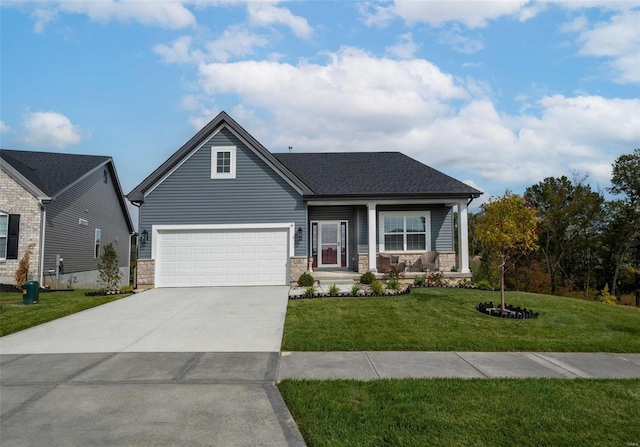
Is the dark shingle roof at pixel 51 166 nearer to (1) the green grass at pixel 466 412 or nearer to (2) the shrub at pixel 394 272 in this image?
(2) the shrub at pixel 394 272

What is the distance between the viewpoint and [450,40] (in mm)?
12047

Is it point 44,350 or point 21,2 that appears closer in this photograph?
point 44,350

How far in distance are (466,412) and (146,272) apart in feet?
44.4

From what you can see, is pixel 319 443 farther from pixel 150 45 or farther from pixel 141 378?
pixel 150 45

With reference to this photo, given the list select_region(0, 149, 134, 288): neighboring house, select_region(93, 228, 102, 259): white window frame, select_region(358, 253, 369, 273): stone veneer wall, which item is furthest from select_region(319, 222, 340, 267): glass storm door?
select_region(93, 228, 102, 259): white window frame

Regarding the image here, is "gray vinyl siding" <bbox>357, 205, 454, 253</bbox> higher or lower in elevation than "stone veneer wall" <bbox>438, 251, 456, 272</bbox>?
higher

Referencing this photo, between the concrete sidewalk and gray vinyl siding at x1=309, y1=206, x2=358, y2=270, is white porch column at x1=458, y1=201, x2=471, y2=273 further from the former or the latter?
the concrete sidewalk

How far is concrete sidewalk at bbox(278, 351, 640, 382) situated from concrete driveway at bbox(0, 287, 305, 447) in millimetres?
622

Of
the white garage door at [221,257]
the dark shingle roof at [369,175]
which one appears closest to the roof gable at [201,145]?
the dark shingle roof at [369,175]

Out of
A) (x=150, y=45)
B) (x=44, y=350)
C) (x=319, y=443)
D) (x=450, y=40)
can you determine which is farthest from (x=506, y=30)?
(x=44, y=350)

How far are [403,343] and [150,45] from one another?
11.3 meters

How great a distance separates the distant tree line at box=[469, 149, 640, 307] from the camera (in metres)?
31.8

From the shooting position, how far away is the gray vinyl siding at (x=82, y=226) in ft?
57.8

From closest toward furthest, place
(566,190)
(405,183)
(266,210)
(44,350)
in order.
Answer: (44,350), (266,210), (405,183), (566,190)
